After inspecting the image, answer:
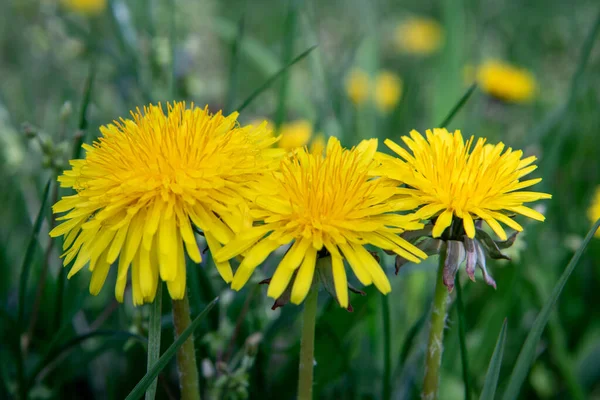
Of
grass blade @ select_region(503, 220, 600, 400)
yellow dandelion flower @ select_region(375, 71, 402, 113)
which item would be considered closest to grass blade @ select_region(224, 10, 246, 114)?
grass blade @ select_region(503, 220, 600, 400)

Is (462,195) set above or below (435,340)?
above

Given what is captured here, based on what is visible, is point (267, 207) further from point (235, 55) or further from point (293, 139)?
point (293, 139)

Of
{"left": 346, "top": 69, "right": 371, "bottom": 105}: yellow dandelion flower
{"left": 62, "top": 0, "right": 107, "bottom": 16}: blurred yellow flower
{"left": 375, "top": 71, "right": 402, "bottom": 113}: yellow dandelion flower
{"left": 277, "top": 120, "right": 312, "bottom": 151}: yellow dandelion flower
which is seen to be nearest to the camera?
{"left": 277, "top": 120, "right": 312, "bottom": 151}: yellow dandelion flower

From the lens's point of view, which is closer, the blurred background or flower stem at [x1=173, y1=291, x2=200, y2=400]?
flower stem at [x1=173, y1=291, x2=200, y2=400]

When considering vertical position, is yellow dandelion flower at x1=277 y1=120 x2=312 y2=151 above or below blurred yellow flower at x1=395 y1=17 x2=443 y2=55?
below

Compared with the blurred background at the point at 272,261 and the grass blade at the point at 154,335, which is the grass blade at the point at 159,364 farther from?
the blurred background at the point at 272,261

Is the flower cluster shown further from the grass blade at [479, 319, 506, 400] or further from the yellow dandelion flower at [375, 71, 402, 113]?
the yellow dandelion flower at [375, 71, 402, 113]

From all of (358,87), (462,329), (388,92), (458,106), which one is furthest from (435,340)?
(388,92)
